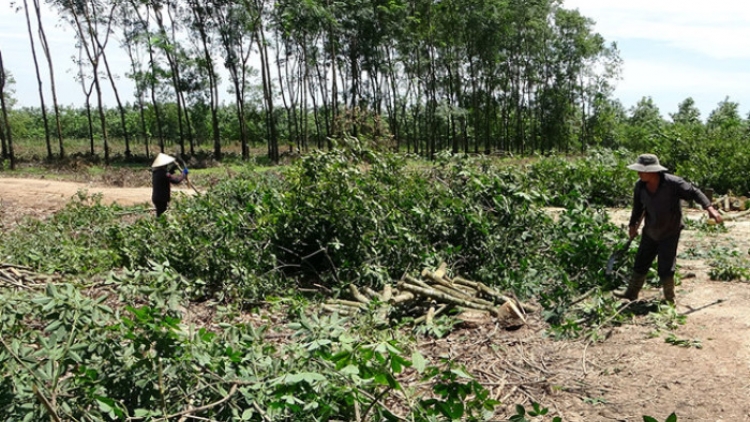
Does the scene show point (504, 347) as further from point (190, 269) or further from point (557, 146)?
point (557, 146)

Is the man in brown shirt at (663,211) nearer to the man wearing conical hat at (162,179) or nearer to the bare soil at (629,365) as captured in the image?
the bare soil at (629,365)

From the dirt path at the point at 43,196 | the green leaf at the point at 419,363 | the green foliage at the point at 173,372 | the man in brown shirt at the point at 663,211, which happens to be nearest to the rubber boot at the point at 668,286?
the man in brown shirt at the point at 663,211

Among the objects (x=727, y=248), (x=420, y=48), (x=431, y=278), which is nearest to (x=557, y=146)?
(x=420, y=48)

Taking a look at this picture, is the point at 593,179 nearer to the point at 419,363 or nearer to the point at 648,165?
the point at 648,165

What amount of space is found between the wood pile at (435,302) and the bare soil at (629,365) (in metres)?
0.18

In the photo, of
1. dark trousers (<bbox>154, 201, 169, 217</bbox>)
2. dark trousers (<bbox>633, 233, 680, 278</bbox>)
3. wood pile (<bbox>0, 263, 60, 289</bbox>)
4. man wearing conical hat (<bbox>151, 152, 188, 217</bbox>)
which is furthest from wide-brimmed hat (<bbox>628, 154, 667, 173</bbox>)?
dark trousers (<bbox>154, 201, 169, 217</bbox>)

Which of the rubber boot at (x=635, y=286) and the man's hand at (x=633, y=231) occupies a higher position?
the man's hand at (x=633, y=231)

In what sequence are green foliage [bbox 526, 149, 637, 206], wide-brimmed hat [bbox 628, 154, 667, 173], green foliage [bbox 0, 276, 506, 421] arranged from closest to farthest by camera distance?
green foliage [bbox 0, 276, 506, 421] → wide-brimmed hat [bbox 628, 154, 667, 173] → green foliage [bbox 526, 149, 637, 206]

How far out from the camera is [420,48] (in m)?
37.0

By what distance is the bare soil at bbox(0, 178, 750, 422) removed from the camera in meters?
3.97

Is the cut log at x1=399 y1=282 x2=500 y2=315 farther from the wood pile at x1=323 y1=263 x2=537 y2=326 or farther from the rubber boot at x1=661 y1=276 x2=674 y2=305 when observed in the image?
the rubber boot at x1=661 y1=276 x2=674 y2=305

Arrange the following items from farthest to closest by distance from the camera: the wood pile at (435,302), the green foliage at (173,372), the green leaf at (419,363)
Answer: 1. the wood pile at (435,302)
2. the green foliage at (173,372)
3. the green leaf at (419,363)

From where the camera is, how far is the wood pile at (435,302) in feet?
17.7

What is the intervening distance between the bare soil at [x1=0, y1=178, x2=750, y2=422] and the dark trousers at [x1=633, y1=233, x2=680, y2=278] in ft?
1.46
